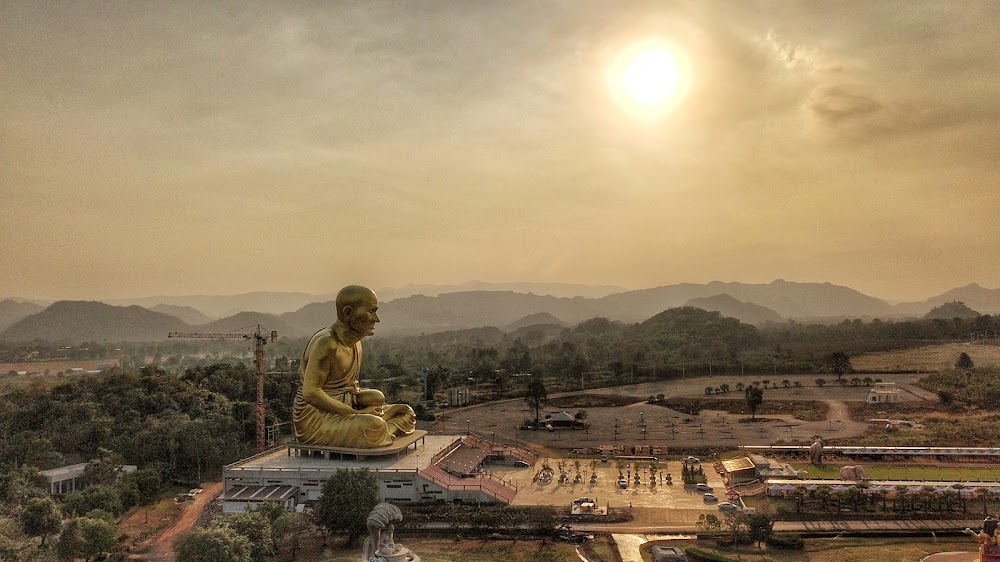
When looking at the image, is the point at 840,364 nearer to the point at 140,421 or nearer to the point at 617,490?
the point at 617,490

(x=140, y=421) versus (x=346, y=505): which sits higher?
(x=140, y=421)

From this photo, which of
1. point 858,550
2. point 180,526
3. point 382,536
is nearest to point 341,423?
point 180,526

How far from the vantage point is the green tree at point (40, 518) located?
74.6 ft

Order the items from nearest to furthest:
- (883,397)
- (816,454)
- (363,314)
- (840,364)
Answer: (363,314), (816,454), (883,397), (840,364)

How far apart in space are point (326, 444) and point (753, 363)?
53.2 metres

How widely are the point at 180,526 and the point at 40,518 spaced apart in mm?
4794

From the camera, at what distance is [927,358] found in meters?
73.0

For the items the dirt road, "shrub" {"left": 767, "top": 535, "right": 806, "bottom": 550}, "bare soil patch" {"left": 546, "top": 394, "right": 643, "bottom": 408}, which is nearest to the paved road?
"shrub" {"left": 767, "top": 535, "right": 806, "bottom": 550}

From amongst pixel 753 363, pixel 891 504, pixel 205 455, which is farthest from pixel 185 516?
pixel 753 363

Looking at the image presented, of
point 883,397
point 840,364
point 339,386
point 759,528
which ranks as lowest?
point 759,528

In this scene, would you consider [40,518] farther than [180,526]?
No

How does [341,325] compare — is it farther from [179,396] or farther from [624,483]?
[179,396]

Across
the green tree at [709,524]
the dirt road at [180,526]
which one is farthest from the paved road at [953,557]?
the dirt road at [180,526]

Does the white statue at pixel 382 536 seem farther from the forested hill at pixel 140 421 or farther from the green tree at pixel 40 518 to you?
the forested hill at pixel 140 421
